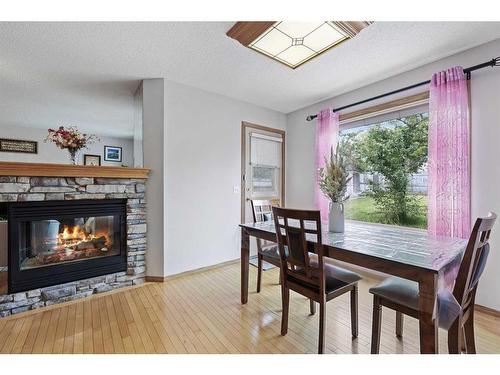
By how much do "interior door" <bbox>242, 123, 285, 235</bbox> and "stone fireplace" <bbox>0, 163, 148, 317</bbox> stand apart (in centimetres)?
151

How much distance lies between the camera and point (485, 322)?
1.94 meters

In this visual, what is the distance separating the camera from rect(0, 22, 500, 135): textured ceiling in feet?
6.23

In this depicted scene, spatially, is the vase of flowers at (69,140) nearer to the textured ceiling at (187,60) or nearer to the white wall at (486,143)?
the textured ceiling at (187,60)

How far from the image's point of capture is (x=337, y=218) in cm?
202

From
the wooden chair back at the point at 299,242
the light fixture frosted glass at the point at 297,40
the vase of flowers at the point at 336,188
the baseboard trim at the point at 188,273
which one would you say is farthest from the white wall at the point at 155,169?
the vase of flowers at the point at 336,188

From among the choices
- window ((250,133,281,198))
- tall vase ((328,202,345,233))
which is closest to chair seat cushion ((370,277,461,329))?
tall vase ((328,202,345,233))

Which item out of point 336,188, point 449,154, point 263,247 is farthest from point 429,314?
point 449,154

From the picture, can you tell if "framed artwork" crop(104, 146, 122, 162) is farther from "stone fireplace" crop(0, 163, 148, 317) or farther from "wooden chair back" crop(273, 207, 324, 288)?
"wooden chair back" crop(273, 207, 324, 288)

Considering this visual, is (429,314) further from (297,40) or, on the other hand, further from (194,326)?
(297,40)

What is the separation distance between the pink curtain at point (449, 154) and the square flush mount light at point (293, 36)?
1123 mm

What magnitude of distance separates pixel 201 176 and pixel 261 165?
1.16 m
